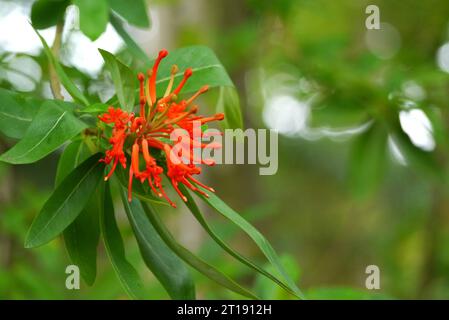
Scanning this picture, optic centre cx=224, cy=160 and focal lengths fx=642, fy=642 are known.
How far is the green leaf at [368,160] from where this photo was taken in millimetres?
2029

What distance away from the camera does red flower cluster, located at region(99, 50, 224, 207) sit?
32.8 inches

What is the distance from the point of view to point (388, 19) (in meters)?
3.43

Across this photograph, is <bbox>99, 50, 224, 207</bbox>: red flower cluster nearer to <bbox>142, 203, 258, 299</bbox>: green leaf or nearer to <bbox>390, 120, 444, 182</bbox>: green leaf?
<bbox>142, 203, 258, 299</bbox>: green leaf

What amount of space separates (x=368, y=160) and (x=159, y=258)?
48.1 inches

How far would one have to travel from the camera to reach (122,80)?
0.92m

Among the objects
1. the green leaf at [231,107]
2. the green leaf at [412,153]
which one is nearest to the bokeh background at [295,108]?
the green leaf at [412,153]

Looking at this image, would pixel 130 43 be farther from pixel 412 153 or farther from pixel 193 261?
pixel 412 153

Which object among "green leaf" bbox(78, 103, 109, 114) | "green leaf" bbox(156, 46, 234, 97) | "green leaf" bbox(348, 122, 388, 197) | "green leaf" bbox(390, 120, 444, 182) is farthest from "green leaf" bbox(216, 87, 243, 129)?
"green leaf" bbox(348, 122, 388, 197)

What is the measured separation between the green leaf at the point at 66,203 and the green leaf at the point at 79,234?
0.05 metres

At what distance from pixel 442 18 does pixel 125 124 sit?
229 centimetres

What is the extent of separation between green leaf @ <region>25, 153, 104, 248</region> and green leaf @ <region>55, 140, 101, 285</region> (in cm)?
5

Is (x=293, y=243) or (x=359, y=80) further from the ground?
(x=293, y=243)

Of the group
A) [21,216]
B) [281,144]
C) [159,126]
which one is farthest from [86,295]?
[281,144]

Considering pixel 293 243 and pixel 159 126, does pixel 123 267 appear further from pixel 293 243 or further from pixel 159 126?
pixel 293 243
